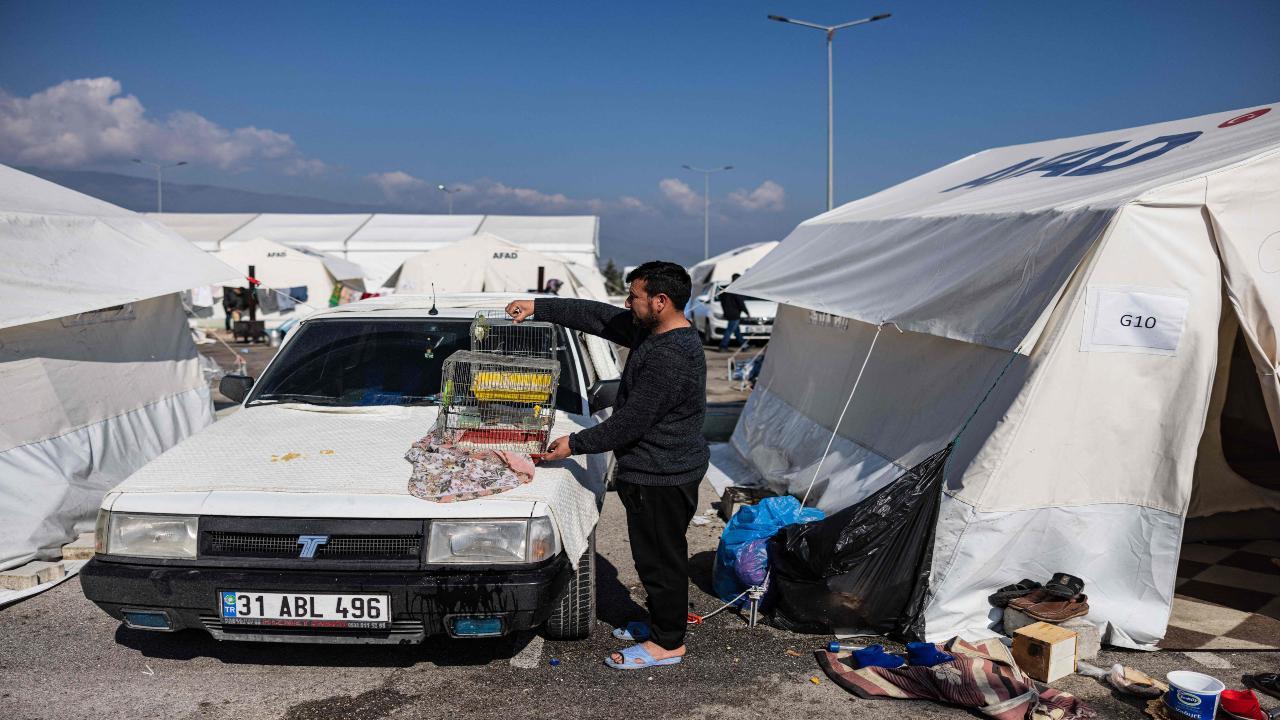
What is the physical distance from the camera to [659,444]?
3.91 metres

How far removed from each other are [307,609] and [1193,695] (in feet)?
11.4

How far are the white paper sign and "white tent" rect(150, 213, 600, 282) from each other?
40.5m

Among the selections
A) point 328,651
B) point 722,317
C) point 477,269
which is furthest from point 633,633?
point 722,317

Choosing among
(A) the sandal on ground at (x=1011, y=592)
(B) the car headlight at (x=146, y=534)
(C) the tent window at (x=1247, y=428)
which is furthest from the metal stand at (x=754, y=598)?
(C) the tent window at (x=1247, y=428)

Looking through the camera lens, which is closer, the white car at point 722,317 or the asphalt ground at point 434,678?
the asphalt ground at point 434,678

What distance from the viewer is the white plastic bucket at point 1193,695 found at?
3498 mm

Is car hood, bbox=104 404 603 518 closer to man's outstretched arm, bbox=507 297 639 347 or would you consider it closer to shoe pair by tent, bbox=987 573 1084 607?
man's outstretched arm, bbox=507 297 639 347

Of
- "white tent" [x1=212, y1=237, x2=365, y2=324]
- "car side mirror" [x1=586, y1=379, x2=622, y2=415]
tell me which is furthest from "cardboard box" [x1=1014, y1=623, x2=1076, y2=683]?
"white tent" [x1=212, y1=237, x2=365, y2=324]

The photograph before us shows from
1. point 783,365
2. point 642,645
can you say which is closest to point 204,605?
point 642,645

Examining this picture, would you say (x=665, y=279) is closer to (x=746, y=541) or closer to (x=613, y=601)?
(x=746, y=541)

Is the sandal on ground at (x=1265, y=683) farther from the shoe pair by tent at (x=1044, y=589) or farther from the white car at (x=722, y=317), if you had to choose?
the white car at (x=722, y=317)

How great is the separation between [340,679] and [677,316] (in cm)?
216

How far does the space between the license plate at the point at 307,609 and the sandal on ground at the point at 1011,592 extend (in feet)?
9.48

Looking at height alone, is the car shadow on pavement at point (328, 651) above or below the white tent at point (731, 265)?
below
